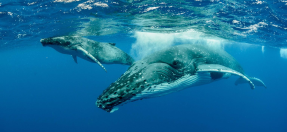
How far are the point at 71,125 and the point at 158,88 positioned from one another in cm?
3768

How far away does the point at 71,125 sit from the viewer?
3378 centimetres

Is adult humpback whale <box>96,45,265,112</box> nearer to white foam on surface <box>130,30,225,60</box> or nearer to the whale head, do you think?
the whale head

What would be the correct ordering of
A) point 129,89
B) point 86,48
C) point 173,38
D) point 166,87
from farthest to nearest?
1. point 173,38
2. point 86,48
3. point 166,87
4. point 129,89

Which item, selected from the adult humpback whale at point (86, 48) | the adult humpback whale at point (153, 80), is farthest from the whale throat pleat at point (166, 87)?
the adult humpback whale at point (86, 48)

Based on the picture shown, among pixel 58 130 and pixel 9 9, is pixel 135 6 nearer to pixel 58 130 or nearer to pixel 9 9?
pixel 9 9

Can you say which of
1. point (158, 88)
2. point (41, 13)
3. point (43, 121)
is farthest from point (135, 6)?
point (43, 121)

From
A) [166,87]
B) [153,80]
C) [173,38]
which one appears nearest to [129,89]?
[153,80]

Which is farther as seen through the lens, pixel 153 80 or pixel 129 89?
pixel 153 80

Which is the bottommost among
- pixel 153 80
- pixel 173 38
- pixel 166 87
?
pixel 173 38

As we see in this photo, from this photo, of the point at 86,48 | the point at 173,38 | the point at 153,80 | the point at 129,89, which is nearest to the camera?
the point at 129,89

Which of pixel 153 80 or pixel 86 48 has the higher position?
pixel 153 80

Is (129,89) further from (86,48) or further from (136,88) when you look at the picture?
(86,48)

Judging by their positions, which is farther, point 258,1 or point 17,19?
point 17,19

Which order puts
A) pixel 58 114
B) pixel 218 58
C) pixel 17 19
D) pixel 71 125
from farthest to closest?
pixel 58 114 < pixel 71 125 < pixel 17 19 < pixel 218 58
